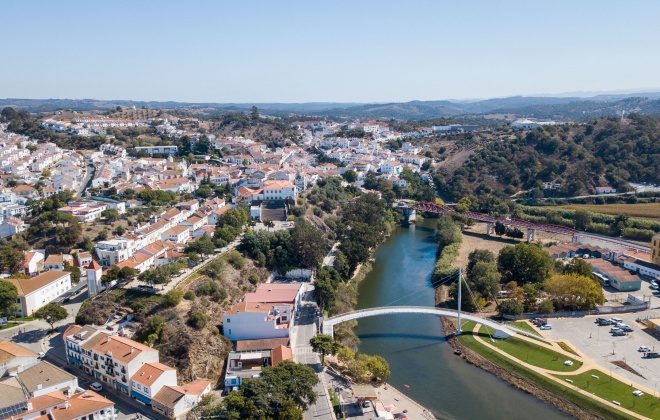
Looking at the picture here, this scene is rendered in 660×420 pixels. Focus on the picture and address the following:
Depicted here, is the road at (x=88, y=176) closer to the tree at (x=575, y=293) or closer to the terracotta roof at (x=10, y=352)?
the terracotta roof at (x=10, y=352)

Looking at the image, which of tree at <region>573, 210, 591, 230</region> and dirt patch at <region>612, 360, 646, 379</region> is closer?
dirt patch at <region>612, 360, 646, 379</region>

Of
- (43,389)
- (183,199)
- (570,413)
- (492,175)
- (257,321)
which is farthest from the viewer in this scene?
(492,175)

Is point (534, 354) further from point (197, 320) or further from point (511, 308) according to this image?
point (197, 320)

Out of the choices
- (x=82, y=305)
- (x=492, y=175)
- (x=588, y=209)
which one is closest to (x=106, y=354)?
(x=82, y=305)

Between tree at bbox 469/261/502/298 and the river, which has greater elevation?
tree at bbox 469/261/502/298

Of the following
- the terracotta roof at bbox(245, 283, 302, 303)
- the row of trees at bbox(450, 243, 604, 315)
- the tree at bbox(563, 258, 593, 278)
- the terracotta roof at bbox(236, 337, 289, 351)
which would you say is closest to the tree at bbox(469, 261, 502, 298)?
the row of trees at bbox(450, 243, 604, 315)

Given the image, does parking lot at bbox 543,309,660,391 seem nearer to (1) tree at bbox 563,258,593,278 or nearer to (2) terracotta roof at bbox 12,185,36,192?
(1) tree at bbox 563,258,593,278

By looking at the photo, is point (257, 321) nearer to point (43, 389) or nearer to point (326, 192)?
point (43, 389)
